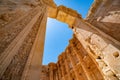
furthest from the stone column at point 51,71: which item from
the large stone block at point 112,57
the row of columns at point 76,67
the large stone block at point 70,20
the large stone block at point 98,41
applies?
the large stone block at point 112,57

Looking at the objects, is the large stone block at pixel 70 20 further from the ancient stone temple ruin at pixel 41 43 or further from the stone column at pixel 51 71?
the stone column at pixel 51 71

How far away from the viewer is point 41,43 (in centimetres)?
231

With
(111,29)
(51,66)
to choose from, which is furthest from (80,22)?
(51,66)

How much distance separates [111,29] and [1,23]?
358 centimetres

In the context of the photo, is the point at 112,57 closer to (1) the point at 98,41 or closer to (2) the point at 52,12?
(1) the point at 98,41

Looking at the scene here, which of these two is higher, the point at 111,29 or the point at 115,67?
the point at 111,29

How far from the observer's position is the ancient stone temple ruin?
4.79 feet

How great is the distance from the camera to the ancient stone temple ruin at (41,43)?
1459 millimetres

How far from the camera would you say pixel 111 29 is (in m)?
4.39

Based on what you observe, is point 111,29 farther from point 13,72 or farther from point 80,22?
point 13,72

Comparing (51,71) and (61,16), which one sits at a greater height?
(61,16)

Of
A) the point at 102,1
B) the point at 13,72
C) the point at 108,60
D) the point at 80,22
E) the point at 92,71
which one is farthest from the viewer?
the point at 102,1

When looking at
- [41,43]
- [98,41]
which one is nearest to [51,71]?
[98,41]

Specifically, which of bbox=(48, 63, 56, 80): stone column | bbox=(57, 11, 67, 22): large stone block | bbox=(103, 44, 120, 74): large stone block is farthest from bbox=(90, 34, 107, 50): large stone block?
bbox=(48, 63, 56, 80): stone column
